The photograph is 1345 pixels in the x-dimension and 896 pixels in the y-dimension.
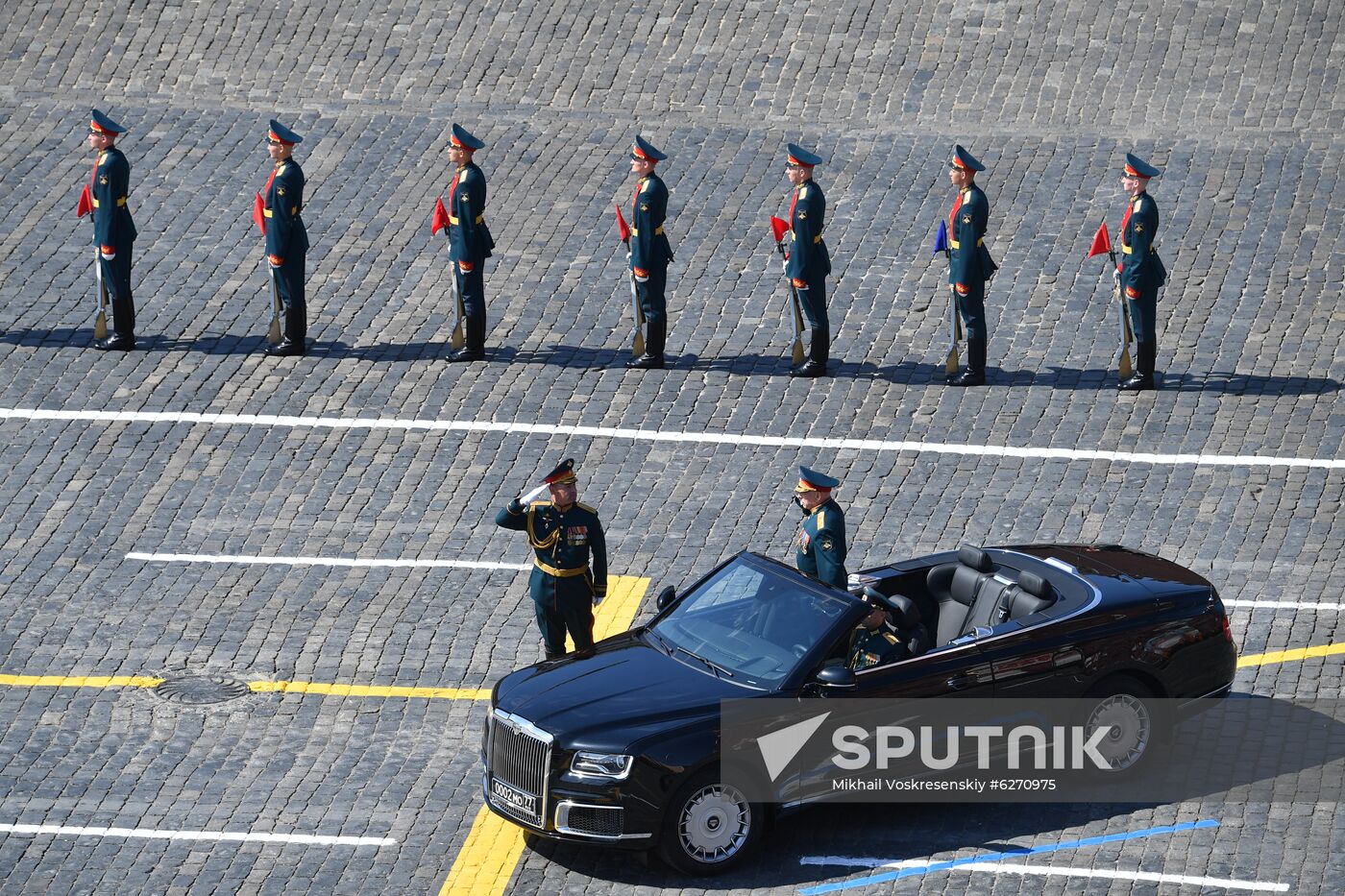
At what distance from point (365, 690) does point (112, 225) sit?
7043 millimetres

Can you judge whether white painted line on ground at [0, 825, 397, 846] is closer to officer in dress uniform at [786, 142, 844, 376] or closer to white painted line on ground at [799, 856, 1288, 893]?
white painted line on ground at [799, 856, 1288, 893]

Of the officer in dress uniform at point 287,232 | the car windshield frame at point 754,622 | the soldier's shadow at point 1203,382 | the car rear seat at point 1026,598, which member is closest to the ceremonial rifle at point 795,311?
the soldier's shadow at point 1203,382

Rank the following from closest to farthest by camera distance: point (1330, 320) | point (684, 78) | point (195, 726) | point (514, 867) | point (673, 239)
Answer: point (514, 867)
point (195, 726)
point (1330, 320)
point (673, 239)
point (684, 78)

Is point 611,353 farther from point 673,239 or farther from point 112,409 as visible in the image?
point 112,409

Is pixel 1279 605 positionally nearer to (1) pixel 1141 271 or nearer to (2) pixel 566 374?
(1) pixel 1141 271

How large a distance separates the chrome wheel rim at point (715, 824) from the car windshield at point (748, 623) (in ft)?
2.23

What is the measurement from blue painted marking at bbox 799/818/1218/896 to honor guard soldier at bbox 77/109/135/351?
34.0 feet

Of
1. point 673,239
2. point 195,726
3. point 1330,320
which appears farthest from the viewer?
point 673,239

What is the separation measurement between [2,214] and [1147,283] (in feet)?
37.7

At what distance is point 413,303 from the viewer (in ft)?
68.0

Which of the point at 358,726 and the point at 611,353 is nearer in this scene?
the point at 358,726

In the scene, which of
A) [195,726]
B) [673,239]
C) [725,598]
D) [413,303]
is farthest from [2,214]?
[725,598]

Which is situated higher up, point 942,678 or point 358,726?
point 942,678

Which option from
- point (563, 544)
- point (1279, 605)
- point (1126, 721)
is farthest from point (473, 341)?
point (1126, 721)
